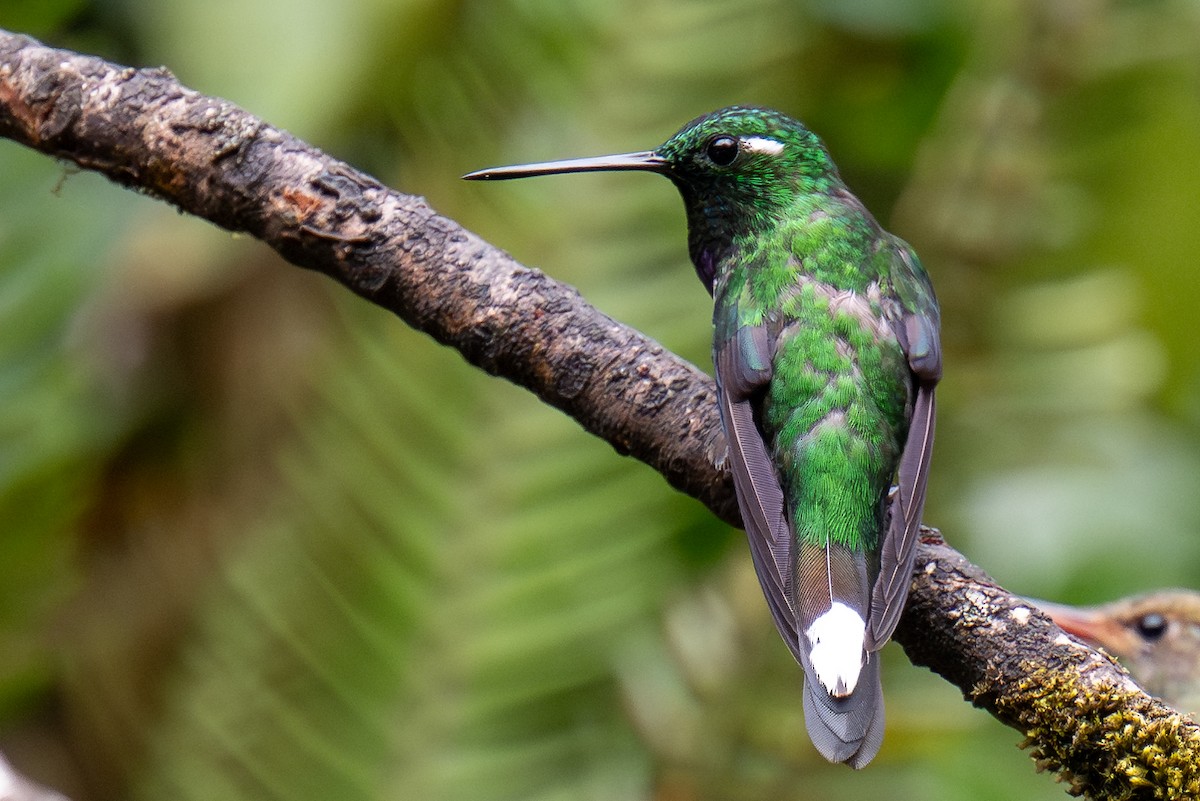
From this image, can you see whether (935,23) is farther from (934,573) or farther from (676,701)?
(934,573)

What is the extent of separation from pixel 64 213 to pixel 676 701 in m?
2.78

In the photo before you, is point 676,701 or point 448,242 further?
point 676,701

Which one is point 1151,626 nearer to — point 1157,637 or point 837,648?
point 1157,637

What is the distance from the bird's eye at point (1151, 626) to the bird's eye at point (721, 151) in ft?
6.14

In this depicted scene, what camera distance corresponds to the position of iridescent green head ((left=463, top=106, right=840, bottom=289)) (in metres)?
3.70

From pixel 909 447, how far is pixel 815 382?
0.86 ft

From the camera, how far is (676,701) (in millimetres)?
4914

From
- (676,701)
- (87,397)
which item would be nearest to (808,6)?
(676,701)

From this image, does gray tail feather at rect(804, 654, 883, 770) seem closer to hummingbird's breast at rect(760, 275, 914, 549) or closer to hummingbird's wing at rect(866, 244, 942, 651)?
hummingbird's wing at rect(866, 244, 942, 651)

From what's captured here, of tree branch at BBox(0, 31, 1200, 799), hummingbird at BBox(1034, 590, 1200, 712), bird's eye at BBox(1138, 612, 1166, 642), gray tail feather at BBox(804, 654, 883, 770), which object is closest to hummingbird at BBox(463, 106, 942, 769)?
gray tail feather at BBox(804, 654, 883, 770)

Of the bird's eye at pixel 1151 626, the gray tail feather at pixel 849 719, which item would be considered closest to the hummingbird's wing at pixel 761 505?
the gray tail feather at pixel 849 719

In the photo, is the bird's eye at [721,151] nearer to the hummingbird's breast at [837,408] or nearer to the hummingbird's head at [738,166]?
the hummingbird's head at [738,166]

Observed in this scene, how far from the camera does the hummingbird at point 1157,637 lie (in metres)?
4.19

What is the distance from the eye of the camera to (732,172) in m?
3.73
